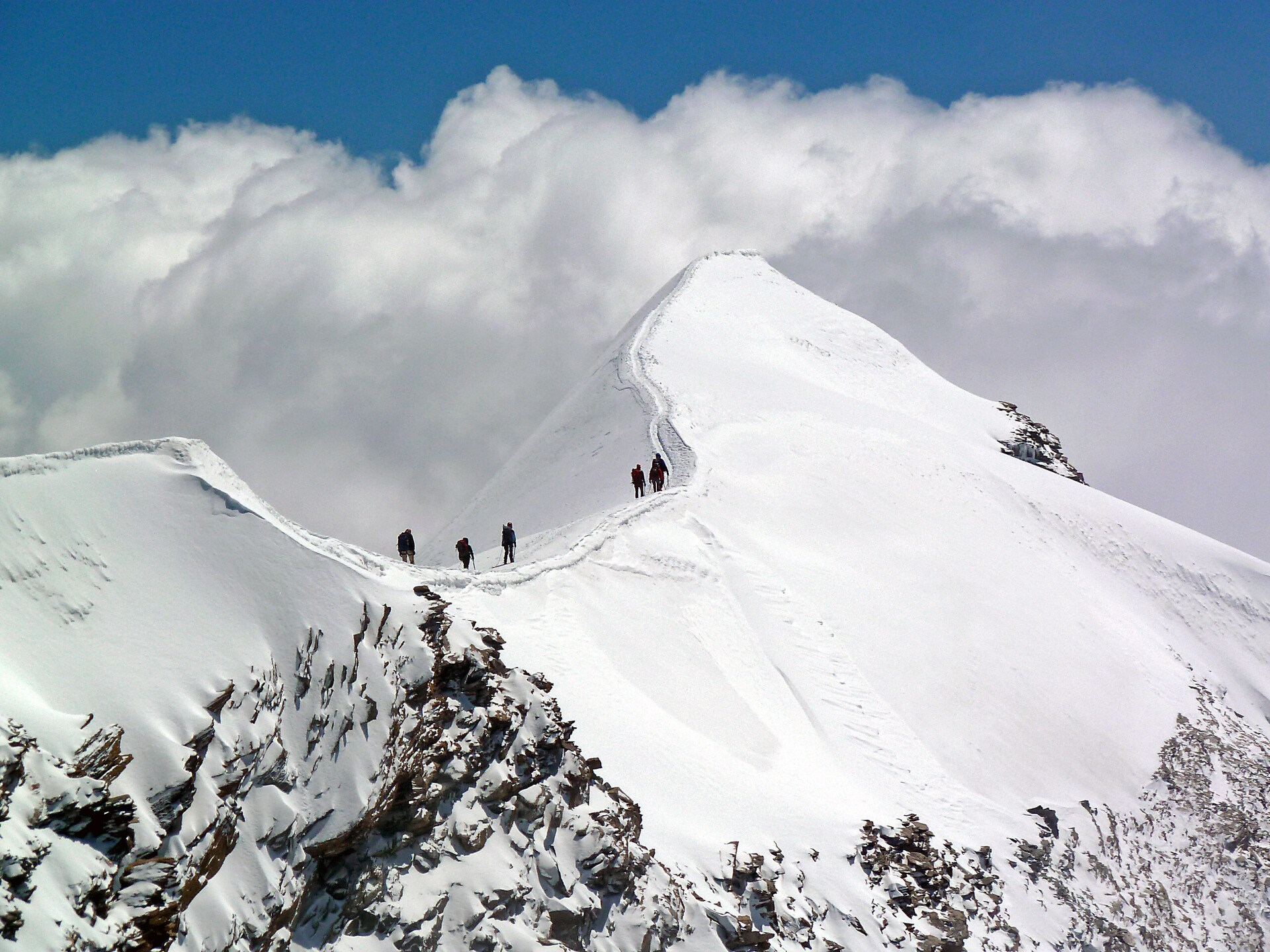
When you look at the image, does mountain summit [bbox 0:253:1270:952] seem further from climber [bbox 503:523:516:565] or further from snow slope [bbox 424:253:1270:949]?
climber [bbox 503:523:516:565]

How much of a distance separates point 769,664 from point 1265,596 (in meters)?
29.3

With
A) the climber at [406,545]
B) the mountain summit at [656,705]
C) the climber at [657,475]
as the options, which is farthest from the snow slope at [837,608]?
the climber at [406,545]

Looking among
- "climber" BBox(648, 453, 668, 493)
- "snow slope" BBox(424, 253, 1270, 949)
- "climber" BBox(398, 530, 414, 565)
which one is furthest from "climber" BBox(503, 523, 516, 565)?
Answer: "climber" BBox(648, 453, 668, 493)

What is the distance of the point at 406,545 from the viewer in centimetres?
2736

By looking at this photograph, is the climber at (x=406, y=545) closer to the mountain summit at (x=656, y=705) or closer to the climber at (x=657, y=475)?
the mountain summit at (x=656, y=705)

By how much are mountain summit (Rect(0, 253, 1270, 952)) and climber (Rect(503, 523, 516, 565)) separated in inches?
28.7

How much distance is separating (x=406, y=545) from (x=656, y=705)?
7.28 meters

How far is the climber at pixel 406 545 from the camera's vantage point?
27.1 metres

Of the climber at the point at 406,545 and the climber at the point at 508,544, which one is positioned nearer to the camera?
the climber at the point at 406,545

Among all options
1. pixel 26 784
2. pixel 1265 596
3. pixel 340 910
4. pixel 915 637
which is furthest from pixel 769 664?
pixel 1265 596

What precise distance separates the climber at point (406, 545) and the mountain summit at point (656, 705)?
3.27 m

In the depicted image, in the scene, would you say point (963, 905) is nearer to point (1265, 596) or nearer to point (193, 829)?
point (193, 829)

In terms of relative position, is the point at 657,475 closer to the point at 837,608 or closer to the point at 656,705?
the point at 837,608

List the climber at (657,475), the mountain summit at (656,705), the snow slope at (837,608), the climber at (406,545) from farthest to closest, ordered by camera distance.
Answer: the climber at (657,475) < the climber at (406,545) < the snow slope at (837,608) < the mountain summit at (656,705)
